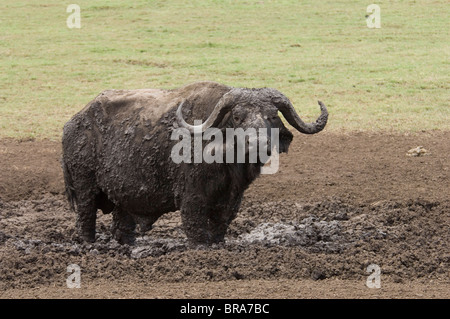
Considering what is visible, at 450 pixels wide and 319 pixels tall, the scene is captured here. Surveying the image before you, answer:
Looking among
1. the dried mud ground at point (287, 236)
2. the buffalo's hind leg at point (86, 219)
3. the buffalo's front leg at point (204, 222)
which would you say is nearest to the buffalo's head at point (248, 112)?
the buffalo's front leg at point (204, 222)

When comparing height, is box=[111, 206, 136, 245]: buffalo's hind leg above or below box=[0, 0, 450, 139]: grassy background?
below

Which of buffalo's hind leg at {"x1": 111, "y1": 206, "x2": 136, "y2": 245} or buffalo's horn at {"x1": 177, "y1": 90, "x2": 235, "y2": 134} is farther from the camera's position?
buffalo's hind leg at {"x1": 111, "y1": 206, "x2": 136, "y2": 245}

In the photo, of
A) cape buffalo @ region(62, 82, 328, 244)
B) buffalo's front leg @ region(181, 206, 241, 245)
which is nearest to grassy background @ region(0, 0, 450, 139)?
cape buffalo @ region(62, 82, 328, 244)

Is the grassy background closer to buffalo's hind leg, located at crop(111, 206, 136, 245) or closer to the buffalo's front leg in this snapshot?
buffalo's hind leg, located at crop(111, 206, 136, 245)

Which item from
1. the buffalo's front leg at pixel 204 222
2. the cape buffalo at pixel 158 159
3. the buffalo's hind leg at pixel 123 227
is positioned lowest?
the buffalo's hind leg at pixel 123 227

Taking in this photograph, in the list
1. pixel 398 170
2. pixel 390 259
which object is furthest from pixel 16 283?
pixel 398 170

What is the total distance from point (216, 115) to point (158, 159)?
3.98 feet

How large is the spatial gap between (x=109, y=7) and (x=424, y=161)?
68.3 feet

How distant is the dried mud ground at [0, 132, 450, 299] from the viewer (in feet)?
28.1

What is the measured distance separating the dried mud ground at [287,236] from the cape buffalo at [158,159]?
1.54 ft

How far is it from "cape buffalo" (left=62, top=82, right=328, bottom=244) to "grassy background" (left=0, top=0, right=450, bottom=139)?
21.4 feet

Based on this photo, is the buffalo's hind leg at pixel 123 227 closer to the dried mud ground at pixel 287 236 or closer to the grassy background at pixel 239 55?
the dried mud ground at pixel 287 236

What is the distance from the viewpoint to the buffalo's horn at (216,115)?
9.18 metres

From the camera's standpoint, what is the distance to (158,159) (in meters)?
10.1
